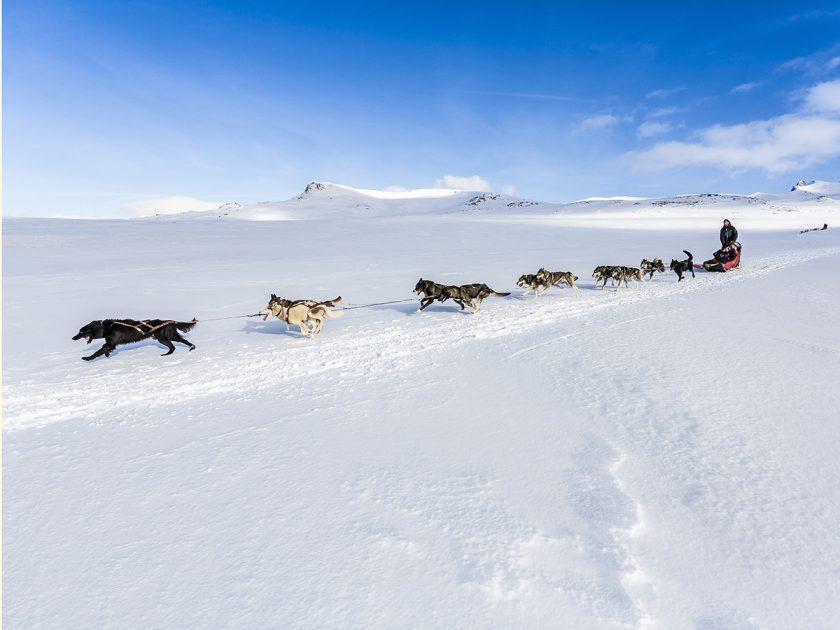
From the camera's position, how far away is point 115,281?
37.6 feet

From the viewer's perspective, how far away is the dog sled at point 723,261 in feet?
37.7

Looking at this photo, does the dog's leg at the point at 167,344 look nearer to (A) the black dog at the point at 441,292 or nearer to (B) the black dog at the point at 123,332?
(B) the black dog at the point at 123,332

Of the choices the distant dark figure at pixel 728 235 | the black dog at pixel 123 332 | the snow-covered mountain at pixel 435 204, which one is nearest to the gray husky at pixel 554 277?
the black dog at pixel 123 332

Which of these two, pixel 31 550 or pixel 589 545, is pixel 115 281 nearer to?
pixel 31 550

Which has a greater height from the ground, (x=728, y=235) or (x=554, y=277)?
(x=728, y=235)

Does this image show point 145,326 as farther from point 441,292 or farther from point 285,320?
point 441,292

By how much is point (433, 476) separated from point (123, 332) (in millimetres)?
4119

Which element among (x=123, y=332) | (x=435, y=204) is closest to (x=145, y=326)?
(x=123, y=332)

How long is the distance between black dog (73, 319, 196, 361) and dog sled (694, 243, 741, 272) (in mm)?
12487

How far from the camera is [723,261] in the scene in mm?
11672

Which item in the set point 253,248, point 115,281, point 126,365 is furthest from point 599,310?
point 253,248

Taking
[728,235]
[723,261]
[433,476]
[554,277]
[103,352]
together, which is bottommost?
[433,476]

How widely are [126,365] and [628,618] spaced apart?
4931 mm

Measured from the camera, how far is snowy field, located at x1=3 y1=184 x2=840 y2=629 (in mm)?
1718
